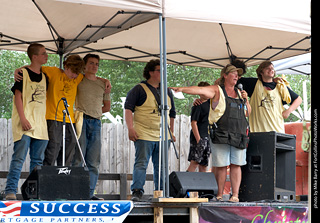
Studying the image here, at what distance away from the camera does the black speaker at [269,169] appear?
6543mm

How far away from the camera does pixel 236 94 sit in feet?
21.8

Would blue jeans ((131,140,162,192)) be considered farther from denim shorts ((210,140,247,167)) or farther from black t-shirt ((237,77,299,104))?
black t-shirt ((237,77,299,104))

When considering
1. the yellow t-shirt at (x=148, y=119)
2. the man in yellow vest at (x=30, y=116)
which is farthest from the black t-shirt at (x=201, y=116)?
the man in yellow vest at (x=30, y=116)

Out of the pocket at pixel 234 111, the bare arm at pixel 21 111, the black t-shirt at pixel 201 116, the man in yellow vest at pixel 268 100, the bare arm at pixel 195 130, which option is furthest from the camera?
the black t-shirt at pixel 201 116

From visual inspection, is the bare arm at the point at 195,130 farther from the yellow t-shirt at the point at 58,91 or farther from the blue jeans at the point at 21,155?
the blue jeans at the point at 21,155

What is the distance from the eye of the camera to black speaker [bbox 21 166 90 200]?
5.35 meters

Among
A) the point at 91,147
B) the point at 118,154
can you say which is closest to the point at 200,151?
the point at 91,147

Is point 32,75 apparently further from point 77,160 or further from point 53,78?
point 77,160

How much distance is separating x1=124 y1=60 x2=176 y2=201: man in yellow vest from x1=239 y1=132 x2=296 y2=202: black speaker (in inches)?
46.5

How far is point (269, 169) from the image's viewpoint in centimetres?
654

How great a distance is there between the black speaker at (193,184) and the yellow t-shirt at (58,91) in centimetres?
161

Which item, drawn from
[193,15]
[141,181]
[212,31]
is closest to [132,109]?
[141,181]

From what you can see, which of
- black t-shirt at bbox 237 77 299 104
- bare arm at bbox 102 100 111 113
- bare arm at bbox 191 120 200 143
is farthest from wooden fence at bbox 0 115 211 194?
black t-shirt at bbox 237 77 299 104

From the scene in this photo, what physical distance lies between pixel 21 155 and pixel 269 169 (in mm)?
3017
